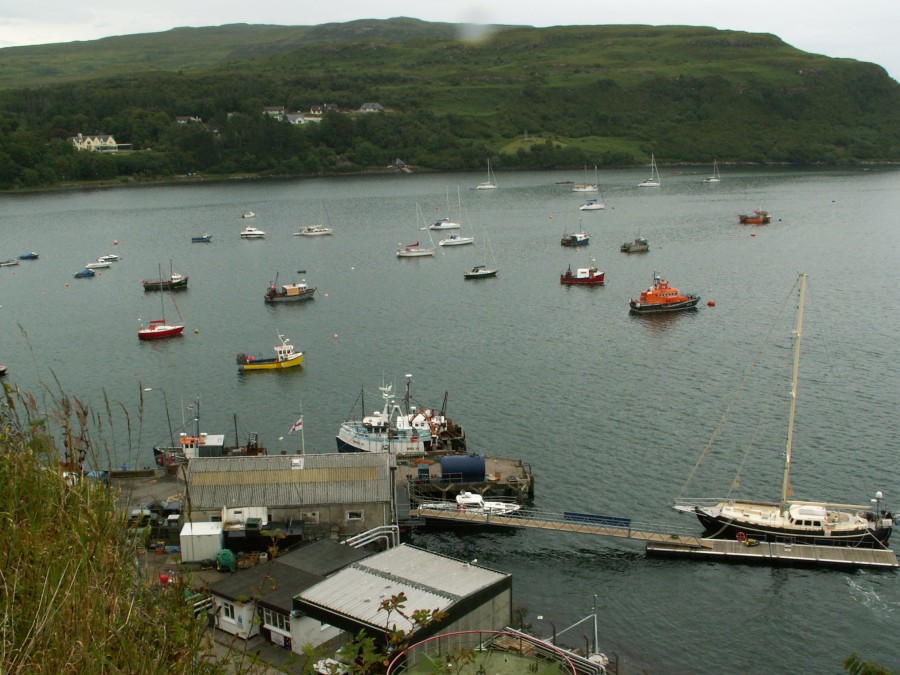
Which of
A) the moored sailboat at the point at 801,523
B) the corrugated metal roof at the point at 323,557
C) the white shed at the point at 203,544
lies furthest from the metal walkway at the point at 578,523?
the white shed at the point at 203,544

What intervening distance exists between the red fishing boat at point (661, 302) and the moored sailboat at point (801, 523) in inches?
1622

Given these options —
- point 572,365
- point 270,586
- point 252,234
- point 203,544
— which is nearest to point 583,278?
point 572,365

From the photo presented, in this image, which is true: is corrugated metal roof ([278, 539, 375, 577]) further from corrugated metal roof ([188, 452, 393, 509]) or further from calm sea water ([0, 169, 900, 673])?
calm sea water ([0, 169, 900, 673])

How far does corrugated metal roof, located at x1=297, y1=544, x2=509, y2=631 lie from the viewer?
23297 millimetres

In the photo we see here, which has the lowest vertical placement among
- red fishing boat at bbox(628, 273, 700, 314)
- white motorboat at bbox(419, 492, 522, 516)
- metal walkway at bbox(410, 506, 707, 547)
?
metal walkway at bbox(410, 506, 707, 547)

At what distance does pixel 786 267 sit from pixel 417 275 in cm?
3836

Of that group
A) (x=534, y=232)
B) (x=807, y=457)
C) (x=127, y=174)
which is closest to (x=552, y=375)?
(x=807, y=457)

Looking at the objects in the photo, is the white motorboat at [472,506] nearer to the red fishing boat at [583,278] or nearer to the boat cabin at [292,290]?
the boat cabin at [292,290]

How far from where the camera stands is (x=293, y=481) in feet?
112

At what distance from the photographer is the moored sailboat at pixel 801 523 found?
112 ft

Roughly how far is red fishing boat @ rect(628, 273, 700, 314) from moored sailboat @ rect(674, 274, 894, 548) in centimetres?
4119

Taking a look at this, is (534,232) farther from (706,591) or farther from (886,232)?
(706,591)

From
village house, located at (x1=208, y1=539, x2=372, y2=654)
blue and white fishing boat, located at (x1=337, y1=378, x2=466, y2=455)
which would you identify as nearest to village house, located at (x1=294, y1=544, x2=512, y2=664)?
village house, located at (x1=208, y1=539, x2=372, y2=654)

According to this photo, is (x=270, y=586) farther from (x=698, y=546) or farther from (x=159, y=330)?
(x=159, y=330)
